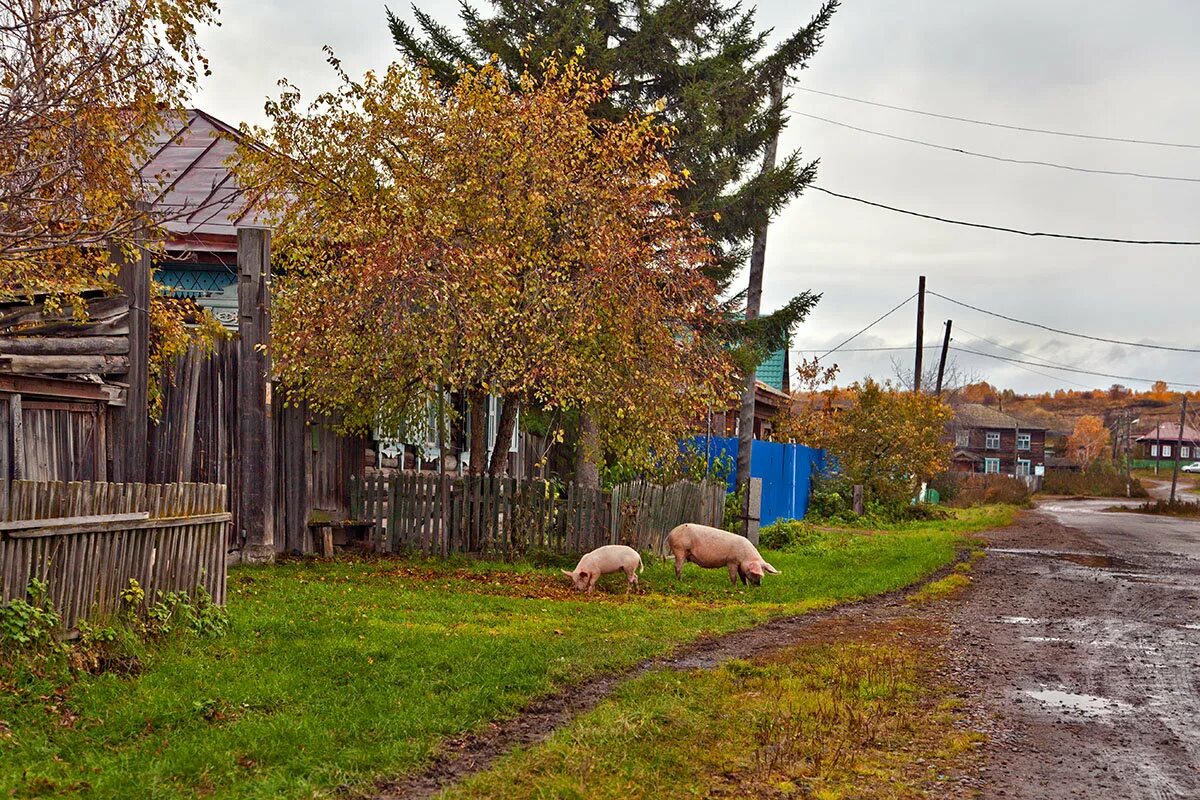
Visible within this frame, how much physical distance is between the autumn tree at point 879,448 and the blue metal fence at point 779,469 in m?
0.91

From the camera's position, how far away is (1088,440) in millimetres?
146750

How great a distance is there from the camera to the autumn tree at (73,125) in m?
8.02

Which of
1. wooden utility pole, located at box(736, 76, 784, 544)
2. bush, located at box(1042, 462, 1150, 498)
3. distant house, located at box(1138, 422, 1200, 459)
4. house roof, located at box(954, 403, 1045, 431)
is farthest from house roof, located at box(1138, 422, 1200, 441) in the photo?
wooden utility pole, located at box(736, 76, 784, 544)

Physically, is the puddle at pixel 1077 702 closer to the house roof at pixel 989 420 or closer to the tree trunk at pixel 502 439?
the tree trunk at pixel 502 439

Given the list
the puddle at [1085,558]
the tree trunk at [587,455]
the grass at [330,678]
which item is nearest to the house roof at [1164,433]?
the puddle at [1085,558]

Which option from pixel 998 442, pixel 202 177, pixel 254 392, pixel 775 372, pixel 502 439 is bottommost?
pixel 502 439

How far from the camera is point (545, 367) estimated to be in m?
14.1

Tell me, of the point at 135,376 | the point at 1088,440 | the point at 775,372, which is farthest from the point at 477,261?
the point at 1088,440

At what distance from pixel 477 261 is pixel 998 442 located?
107 meters

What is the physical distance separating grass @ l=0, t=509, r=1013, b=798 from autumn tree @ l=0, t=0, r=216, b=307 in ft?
9.72

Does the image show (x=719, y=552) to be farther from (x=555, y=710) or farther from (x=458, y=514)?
(x=555, y=710)

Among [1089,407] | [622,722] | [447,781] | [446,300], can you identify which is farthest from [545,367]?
[1089,407]

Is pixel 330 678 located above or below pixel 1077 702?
above

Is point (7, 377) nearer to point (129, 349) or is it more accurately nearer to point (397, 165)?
point (129, 349)
